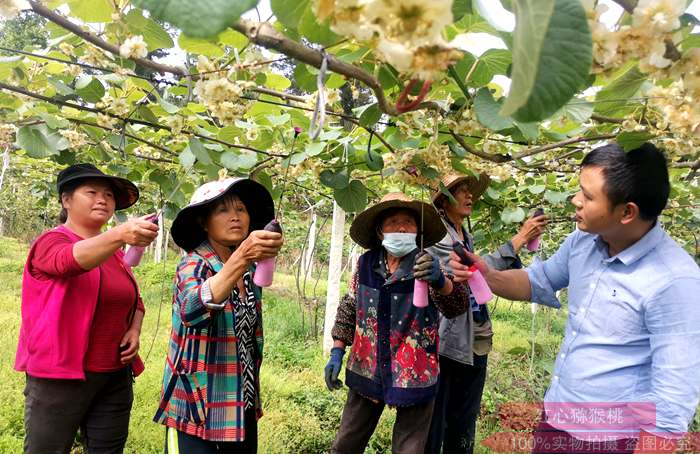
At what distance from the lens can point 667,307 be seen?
1.21m

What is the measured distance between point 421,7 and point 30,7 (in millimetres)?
763

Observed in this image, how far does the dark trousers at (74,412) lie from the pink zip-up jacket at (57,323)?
73 millimetres

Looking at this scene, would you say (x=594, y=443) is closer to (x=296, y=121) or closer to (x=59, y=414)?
(x=296, y=121)

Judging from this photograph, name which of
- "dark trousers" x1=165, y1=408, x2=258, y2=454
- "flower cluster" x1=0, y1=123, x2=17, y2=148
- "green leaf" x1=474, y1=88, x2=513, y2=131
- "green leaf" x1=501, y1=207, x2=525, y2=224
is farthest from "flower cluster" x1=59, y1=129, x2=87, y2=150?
"green leaf" x1=501, y1=207, x2=525, y2=224

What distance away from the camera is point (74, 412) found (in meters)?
1.78

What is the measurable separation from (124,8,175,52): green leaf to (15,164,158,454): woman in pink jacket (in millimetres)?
638

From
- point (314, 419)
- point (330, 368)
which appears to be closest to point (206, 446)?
point (330, 368)

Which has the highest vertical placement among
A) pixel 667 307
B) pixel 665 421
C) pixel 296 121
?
pixel 296 121

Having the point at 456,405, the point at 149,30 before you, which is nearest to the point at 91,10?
the point at 149,30

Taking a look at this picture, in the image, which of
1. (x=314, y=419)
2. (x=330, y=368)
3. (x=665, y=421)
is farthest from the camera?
(x=314, y=419)

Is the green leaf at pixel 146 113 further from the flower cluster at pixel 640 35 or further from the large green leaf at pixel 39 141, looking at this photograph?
the flower cluster at pixel 640 35

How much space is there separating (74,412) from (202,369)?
650 millimetres

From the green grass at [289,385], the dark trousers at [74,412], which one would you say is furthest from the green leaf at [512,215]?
the dark trousers at [74,412]

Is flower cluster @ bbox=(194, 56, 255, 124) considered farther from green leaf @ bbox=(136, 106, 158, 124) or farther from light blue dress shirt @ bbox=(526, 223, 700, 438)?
light blue dress shirt @ bbox=(526, 223, 700, 438)
